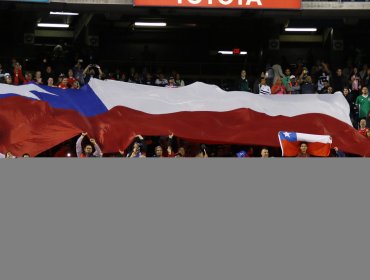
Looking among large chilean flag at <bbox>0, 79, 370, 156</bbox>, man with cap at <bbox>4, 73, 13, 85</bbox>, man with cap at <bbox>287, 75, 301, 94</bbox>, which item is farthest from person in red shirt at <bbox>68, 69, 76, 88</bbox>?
man with cap at <bbox>287, 75, 301, 94</bbox>

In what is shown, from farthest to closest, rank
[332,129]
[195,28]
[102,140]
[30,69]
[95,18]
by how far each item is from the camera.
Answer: [195,28] < [95,18] < [30,69] < [332,129] < [102,140]

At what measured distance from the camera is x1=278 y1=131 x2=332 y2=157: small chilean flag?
2106 cm

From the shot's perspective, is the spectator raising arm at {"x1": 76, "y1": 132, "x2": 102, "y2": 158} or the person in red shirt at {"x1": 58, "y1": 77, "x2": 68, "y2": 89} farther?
the person in red shirt at {"x1": 58, "y1": 77, "x2": 68, "y2": 89}

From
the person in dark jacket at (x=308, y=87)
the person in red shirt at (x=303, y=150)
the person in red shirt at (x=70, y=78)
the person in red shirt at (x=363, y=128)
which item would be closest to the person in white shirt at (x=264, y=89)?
the person in dark jacket at (x=308, y=87)

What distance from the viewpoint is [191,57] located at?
34.7 metres

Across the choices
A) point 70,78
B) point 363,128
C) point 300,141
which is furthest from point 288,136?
point 70,78

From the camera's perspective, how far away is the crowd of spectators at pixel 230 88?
69.7 ft

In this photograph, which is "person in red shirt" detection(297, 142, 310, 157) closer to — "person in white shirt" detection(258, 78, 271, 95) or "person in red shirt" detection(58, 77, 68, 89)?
"person in white shirt" detection(258, 78, 271, 95)

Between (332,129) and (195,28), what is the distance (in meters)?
12.4

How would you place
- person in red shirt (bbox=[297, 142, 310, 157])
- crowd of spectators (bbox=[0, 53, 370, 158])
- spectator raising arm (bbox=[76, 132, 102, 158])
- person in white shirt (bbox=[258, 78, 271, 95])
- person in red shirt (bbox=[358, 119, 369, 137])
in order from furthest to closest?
person in white shirt (bbox=[258, 78, 271, 95]) < person in red shirt (bbox=[358, 119, 369, 137]) < crowd of spectators (bbox=[0, 53, 370, 158]) < spectator raising arm (bbox=[76, 132, 102, 158]) < person in red shirt (bbox=[297, 142, 310, 157])

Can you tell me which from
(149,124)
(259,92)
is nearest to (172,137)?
(149,124)

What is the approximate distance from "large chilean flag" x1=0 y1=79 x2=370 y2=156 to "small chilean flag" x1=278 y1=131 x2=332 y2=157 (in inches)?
26.3

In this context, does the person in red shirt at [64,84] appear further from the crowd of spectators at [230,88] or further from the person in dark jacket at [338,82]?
the person in dark jacket at [338,82]

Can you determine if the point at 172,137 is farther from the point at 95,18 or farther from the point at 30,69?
the point at 95,18
